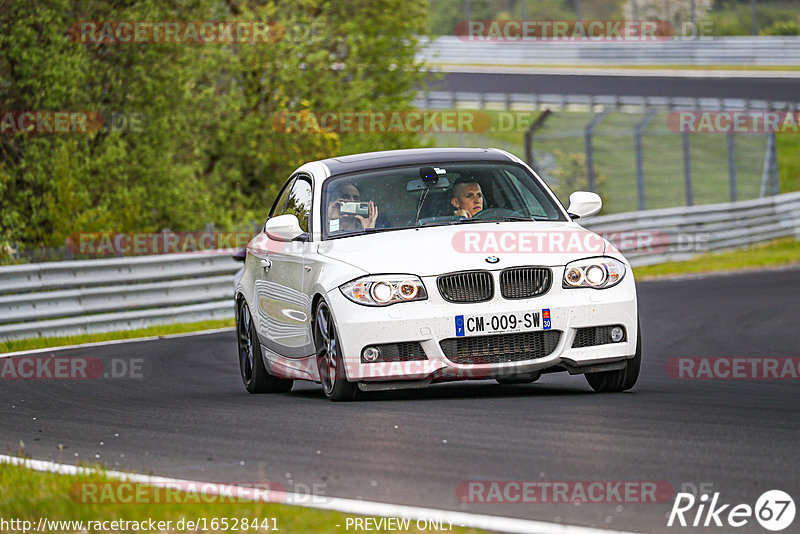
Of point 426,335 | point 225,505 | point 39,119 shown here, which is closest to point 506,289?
point 426,335

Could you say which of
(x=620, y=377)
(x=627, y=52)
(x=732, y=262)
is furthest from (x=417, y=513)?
(x=627, y=52)

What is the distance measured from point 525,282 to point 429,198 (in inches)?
49.5

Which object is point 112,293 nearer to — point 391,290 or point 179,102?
point 179,102

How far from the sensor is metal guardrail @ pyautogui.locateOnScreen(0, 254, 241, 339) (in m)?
17.1

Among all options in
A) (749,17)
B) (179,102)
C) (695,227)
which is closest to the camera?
(179,102)

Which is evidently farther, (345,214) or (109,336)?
(109,336)

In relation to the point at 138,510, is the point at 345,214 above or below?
below

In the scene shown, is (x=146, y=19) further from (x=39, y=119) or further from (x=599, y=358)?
(x=599, y=358)

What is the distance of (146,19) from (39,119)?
2666mm

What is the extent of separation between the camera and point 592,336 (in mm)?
8852

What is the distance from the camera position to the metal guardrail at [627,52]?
5006 centimetres

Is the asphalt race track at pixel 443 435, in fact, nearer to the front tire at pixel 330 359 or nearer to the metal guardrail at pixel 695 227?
the front tire at pixel 330 359

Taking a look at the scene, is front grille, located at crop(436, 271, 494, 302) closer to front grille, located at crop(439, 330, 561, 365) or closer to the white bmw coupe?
the white bmw coupe

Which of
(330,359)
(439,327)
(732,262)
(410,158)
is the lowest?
(732,262)
